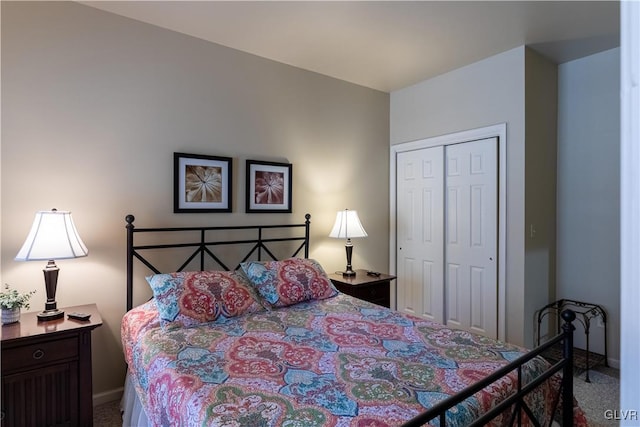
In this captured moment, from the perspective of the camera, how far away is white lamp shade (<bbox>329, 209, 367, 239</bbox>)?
3.41 m

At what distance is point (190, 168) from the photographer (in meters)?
2.81

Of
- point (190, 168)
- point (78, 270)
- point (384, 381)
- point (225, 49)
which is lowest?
point (384, 381)

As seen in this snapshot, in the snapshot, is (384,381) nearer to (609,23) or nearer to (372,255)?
(372,255)

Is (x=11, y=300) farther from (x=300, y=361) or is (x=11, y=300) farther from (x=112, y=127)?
(x=300, y=361)

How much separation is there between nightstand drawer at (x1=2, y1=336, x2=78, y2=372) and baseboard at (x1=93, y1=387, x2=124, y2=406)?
68 cm

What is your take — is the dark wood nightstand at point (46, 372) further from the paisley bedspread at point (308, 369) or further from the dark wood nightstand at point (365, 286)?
the dark wood nightstand at point (365, 286)

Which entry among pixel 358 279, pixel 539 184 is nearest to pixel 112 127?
pixel 358 279

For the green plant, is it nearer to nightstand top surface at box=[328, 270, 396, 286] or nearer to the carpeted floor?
the carpeted floor

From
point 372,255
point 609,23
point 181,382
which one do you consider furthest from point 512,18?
point 181,382

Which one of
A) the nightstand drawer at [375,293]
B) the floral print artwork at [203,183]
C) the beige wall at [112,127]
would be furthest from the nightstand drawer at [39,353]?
the nightstand drawer at [375,293]

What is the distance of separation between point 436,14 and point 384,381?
2413mm

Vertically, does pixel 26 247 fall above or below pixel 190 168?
below

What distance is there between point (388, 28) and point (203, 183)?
186cm

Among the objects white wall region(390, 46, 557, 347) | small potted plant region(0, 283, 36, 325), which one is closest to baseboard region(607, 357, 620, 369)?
white wall region(390, 46, 557, 347)
